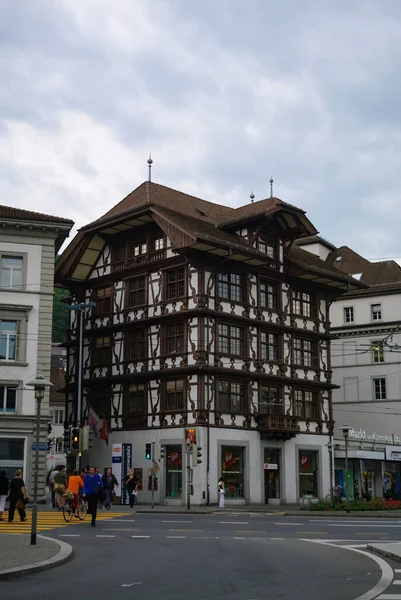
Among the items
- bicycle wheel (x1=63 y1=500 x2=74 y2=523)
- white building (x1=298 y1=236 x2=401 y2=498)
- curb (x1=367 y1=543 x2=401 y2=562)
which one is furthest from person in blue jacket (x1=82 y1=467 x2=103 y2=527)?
white building (x1=298 y1=236 x2=401 y2=498)

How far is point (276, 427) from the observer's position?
5062cm

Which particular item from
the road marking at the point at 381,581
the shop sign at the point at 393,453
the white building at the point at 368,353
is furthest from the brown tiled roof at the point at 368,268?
the road marking at the point at 381,581

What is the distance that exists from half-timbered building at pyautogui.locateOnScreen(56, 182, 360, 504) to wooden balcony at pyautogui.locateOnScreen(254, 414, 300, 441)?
3.1 inches

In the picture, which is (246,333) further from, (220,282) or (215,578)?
(215,578)

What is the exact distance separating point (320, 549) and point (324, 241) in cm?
4860

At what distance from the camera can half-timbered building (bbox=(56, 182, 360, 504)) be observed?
1912 inches

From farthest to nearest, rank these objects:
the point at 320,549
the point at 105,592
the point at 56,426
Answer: the point at 56,426, the point at 320,549, the point at 105,592

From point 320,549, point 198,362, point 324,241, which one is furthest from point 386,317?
point 320,549

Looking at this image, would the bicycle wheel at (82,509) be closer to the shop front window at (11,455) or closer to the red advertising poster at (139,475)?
the shop front window at (11,455)

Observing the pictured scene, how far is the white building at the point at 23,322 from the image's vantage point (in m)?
43.6

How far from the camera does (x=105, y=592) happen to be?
12484 mm

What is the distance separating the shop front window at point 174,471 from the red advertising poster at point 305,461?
8.86 m

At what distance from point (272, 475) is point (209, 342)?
9006mm

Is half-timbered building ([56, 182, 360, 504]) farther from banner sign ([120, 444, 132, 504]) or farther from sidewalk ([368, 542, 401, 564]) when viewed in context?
sidewalk ([368, 542, 401, 564])
